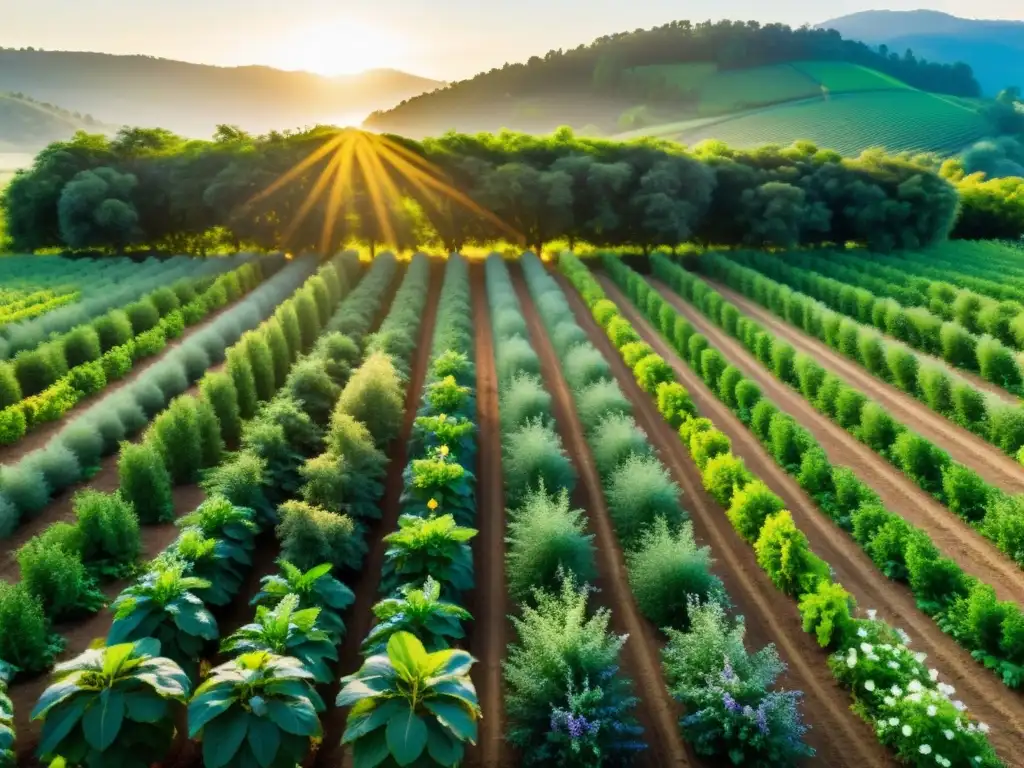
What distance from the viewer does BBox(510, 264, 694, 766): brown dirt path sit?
831 cm

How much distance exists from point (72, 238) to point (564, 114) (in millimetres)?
96913

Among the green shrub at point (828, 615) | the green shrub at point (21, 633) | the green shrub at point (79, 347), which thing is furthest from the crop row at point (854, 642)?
the green shrub at point (79, 347)

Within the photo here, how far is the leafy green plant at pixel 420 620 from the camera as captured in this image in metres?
7.69

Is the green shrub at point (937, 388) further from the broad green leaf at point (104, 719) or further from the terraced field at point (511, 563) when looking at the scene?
the broad green leaf at point (104, 719)

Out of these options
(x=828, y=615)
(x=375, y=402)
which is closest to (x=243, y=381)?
(x=375, y=402)

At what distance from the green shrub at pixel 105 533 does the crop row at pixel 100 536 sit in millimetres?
13

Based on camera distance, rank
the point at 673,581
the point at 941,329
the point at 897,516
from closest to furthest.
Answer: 1. the point at 673,581
2. the point at 897,516
3. the point at 941,329

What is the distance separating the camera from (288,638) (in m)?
7.10

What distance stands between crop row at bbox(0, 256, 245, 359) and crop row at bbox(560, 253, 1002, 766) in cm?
2034

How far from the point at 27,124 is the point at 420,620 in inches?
8117

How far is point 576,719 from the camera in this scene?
23.2 feet

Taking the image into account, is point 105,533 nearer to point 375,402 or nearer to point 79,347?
point 375,402

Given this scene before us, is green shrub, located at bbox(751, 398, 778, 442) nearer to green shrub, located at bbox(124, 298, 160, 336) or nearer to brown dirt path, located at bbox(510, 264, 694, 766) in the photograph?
brown dirt path, located at bbox(510, 264, 694, 766)

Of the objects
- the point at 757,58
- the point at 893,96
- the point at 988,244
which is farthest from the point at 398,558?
the point at 757,58
